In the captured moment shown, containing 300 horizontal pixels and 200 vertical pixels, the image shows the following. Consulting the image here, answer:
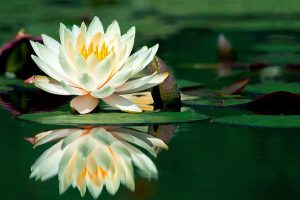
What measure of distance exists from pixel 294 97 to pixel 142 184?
4.27ft

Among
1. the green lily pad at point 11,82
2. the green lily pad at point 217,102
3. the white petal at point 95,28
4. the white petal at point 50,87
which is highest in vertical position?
the white petal at point 95,28

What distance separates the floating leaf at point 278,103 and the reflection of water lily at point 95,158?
24.5 inches

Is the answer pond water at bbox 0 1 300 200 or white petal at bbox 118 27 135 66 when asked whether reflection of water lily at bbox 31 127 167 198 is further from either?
white petal at bbox 118 27 135 66

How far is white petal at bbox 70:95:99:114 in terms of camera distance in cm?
303

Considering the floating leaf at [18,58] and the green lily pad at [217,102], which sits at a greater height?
the green lily pad at [217,102]

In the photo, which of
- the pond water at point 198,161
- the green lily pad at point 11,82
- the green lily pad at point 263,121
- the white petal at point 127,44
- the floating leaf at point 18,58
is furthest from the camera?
the floating leaf at point 18,58

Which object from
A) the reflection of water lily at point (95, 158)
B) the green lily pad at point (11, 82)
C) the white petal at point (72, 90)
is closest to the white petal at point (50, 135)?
the reflection of water lily at point (95, 158)

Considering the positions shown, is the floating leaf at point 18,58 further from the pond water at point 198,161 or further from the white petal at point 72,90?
the white petal at point 72,90

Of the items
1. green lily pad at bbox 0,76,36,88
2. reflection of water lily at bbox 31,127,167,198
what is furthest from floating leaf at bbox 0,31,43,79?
reflection of water lily at bbox 31,127,167,198

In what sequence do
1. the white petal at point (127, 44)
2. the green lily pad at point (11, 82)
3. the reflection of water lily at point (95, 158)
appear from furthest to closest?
1. the green lily pad at point (11, 82)
2. the white petal at point (127, 44)
3. the reflection of water lily at point (95, 158)

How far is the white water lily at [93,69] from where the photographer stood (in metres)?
2.96

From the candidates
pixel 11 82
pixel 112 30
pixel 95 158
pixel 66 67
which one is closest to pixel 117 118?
pixel 66 67

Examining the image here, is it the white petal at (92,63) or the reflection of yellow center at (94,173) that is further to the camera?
the white petal at (92,63)

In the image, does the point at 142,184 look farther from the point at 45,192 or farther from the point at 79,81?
the point at 79,81
